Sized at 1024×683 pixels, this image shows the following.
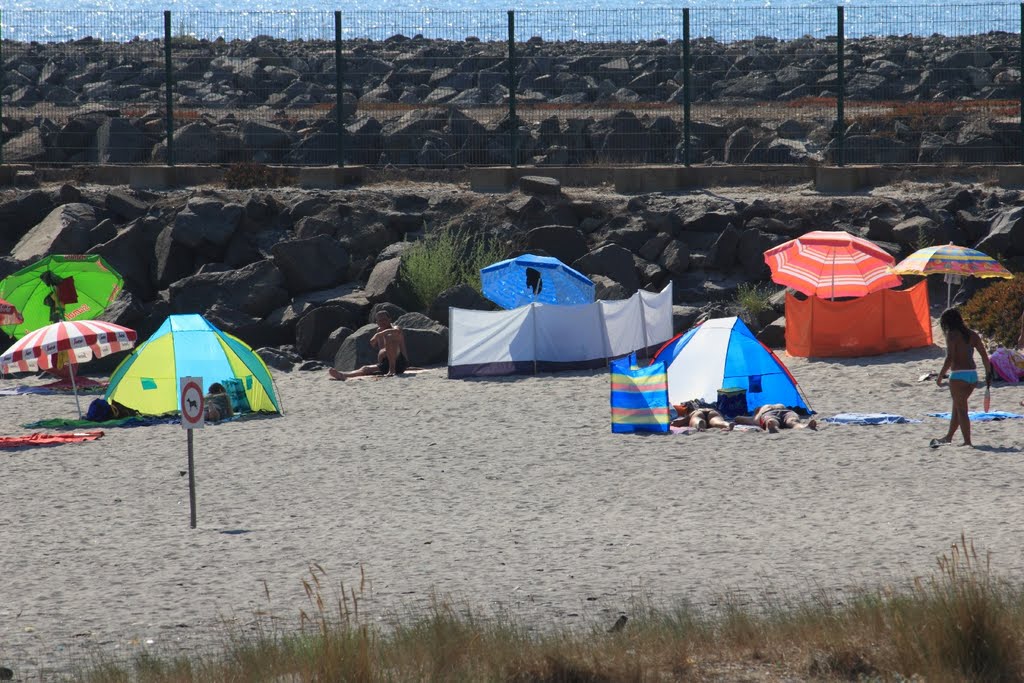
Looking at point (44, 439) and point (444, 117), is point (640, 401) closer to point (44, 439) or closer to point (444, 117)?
point (44, 439)

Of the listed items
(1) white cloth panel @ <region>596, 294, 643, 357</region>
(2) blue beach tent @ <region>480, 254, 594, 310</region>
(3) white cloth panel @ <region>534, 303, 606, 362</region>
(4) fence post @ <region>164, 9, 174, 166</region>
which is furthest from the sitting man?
(4) fence post @ <region>164, 9, 174, 166</region>

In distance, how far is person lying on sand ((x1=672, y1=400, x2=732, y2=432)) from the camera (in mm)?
12930

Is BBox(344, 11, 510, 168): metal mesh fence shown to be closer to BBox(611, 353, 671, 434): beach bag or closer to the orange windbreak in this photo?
the orange windbreak

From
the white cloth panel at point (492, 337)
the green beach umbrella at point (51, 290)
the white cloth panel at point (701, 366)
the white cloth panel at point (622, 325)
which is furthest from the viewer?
the green beach umbrella at point (51, 290)

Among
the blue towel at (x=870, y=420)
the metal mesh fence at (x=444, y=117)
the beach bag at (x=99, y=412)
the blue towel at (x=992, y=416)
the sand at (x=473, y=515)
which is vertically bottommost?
the sand at (x=473, y=515)

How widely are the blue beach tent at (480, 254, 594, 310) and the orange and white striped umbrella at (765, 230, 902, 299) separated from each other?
8.56 ft

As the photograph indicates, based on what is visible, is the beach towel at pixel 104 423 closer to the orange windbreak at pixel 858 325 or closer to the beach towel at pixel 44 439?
the beach towel at pixel 44 439

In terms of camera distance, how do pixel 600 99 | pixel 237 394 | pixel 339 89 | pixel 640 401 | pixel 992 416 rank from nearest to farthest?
pixel 992 416 → pixel 640 401 → pixel 237 394 → pixel 339 89 → pixel 600 99

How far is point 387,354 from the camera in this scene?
56.3 feet

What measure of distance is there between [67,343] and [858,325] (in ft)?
31.2

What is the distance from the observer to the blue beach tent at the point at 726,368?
13.6 metres

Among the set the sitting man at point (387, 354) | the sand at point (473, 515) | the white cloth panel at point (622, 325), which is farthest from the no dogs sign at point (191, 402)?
the white cloth panel at point (622, 325)

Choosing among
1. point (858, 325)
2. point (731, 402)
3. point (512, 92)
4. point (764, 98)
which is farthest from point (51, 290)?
point (764, 98)

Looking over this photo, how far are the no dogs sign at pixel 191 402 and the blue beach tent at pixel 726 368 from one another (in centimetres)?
565
